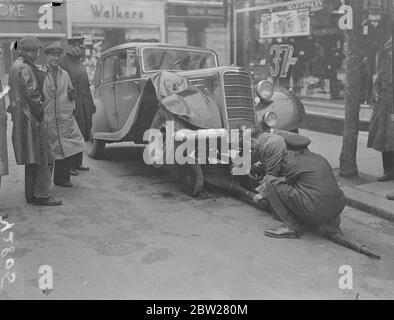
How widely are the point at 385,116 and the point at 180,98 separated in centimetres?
275

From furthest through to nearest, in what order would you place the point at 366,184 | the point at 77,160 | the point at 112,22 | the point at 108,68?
the point at 112,22, the point at 108,68, the point at 77,160, the point at 366,184

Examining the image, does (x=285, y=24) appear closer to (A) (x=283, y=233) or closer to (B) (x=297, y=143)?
(B) (x=297, y=143)

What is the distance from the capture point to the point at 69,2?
18.8 metres

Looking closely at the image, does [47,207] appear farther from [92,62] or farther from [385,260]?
[92,62]

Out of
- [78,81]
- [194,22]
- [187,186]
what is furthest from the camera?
[194,22]

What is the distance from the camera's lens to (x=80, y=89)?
25.3ft

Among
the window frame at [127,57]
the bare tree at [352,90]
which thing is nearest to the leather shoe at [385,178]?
the bare tree at [352,90]

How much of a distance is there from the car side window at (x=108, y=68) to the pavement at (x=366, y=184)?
3686mm

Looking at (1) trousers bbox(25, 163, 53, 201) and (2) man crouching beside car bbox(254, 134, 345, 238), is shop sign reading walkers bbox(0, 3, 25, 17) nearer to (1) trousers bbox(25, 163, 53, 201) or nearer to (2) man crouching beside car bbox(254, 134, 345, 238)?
(1) trousers bbox(25, 163, 53, 201)

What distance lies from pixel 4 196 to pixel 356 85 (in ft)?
15.4

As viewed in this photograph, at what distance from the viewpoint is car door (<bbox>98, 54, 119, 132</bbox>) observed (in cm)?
844

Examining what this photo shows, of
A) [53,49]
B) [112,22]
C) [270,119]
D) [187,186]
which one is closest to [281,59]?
[270,119]

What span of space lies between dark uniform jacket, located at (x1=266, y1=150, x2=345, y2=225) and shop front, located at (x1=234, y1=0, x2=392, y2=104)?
645cm
